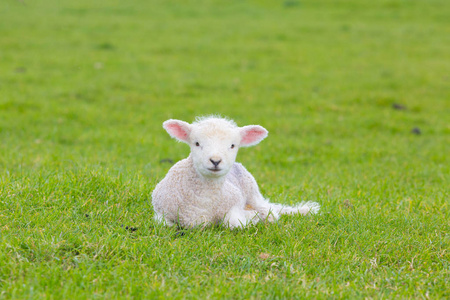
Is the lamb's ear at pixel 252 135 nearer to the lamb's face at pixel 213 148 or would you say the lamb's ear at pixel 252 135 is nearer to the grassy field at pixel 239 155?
the lamb's face at pixel 213 148

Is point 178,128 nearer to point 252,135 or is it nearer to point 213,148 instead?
point 213,148

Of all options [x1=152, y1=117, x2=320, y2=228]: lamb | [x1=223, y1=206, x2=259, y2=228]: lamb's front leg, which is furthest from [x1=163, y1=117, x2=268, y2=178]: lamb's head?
[x1=223, y1=206, x2=259, y2=228]: lamb's front leg

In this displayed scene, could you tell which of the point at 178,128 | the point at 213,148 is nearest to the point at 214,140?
the point at 213,148

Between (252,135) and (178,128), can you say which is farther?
(252,135)

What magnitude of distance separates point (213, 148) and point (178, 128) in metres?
0.52

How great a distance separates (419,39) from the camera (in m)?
22.5

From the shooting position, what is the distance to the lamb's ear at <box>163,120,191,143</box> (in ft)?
16.3

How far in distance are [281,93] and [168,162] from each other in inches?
249

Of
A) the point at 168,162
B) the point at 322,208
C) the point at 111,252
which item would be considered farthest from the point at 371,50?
the point at 111,252

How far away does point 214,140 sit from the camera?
475 cm

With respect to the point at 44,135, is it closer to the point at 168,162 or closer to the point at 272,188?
the point at 168,162

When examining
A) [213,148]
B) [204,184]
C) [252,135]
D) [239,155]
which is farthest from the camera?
[239,155]

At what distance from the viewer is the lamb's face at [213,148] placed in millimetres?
4633

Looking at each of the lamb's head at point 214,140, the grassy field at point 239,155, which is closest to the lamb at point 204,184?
the lamb's head at point 214,140
